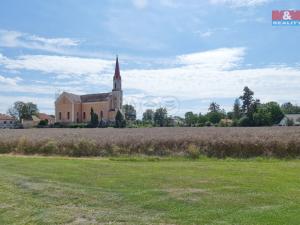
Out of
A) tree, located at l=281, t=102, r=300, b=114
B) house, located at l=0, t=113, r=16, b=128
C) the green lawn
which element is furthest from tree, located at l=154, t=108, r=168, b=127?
the green lawn

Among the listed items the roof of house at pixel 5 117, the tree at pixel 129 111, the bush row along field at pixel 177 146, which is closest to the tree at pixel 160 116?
the tree at pixel 129 111

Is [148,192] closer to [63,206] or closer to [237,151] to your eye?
[63,206]

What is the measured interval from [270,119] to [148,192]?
324 feet

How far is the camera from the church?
13412 cm

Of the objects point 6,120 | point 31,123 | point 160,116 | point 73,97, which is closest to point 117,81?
point 73,97

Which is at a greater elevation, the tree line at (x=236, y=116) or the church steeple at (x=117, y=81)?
the church steeple at (x=117, y=81)

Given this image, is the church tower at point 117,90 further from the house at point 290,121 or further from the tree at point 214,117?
the house at point 290,121

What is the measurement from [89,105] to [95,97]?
4254 mm

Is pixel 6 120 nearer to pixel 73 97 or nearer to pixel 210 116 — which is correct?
pixel 73 97

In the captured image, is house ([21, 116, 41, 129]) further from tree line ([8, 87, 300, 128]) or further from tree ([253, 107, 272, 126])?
tree ([253, 107, 272, 126])

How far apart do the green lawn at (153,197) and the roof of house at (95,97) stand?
123m

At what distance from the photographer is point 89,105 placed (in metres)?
140

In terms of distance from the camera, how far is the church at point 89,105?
134125mm

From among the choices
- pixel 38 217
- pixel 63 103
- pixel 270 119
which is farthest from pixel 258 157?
pixel 63 103
